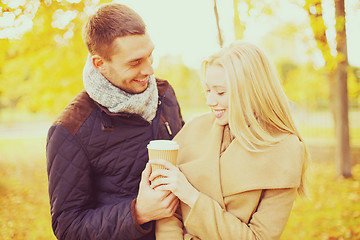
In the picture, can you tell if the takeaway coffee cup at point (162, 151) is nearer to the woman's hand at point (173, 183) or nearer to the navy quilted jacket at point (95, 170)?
the woman's hand at point (173, 183)

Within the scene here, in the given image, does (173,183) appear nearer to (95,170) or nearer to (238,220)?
(238,220)

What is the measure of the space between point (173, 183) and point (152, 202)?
181 millimetres

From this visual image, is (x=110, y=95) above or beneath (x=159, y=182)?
above

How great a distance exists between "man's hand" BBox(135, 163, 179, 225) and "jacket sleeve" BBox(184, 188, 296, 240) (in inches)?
5.3

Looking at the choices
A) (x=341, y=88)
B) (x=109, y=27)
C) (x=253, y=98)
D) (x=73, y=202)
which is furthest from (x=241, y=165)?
(x=341, y=88)

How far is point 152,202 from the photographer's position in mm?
1826

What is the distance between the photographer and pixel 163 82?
258 cm

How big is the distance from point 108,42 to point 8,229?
16.7 ft

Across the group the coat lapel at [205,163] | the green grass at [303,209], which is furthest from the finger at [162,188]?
the green grass at [303,209]

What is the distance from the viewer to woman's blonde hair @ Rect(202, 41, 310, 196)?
191 cm

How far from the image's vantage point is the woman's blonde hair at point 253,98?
6.27 ft

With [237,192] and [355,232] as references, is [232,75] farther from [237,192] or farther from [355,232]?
[355,232]

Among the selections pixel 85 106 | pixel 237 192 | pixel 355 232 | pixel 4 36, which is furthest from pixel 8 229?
pixel 355 232

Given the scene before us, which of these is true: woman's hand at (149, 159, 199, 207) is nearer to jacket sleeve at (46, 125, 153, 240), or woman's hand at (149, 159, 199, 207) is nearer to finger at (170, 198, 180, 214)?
finger at (170, 198, 180, 214)
